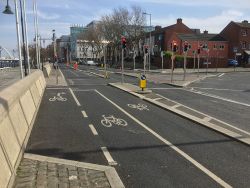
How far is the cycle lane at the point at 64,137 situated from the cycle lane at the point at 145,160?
0.41 m

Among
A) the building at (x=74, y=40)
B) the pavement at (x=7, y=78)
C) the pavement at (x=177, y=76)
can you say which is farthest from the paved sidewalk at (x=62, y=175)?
the building at (x=74, y=40)

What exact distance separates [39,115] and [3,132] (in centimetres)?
811

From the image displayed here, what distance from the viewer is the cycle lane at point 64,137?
8.68 meters

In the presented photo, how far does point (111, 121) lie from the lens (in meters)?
13.4

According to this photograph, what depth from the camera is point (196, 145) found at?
32.2 feet

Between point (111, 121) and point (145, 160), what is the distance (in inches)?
203

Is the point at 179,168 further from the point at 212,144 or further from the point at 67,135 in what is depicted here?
the point at 67,135

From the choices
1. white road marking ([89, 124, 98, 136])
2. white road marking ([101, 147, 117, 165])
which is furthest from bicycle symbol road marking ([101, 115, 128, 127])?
white road marking ([101, 147, 117, 165])

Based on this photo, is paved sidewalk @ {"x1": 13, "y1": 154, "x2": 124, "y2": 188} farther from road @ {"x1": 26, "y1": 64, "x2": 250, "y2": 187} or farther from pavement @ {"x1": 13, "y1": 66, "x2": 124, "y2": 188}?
road @ {"x1": 26, "y1": 64, "x2": 250, "y2": 187}

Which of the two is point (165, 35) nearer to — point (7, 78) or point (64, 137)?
point (7, 78)

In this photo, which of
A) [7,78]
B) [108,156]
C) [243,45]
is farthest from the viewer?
[243,45]

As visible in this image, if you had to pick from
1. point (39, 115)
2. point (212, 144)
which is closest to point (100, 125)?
point (39, 115)

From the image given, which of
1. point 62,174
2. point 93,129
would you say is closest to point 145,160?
point 62,174

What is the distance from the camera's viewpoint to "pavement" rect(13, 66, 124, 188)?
6.45 m
